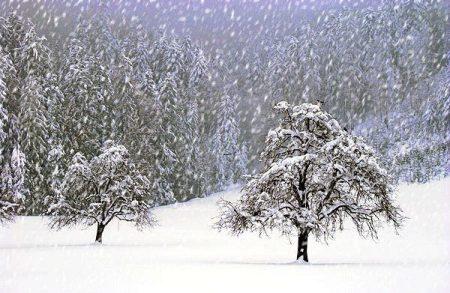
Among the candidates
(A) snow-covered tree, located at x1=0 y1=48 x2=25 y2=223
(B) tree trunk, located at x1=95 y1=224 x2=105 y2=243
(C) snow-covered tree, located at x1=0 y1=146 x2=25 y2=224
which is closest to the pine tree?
(A) snow-covered tree, located at x1=0 y1=48 x2=25 y2=223

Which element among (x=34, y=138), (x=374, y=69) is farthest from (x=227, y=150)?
(x=34, y=138)

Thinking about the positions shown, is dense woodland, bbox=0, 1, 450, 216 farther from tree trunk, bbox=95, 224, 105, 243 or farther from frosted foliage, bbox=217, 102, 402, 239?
frosted foliage, bbox=217, 102, 402, 239

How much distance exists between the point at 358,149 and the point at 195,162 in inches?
1705

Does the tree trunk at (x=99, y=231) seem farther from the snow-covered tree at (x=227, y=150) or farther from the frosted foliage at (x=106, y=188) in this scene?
the snow-covered tree at (x=227, y=150)

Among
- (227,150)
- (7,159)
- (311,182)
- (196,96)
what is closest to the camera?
(311,182)

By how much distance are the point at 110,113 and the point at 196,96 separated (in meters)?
13.9

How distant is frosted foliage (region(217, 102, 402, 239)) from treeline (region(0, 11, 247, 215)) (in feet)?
85.6

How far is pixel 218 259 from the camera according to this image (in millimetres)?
27578

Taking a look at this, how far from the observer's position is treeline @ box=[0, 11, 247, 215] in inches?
2120

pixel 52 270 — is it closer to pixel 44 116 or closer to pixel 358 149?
pixel 358 149

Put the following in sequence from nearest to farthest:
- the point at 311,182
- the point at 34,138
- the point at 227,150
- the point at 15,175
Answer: the point at 311,182
the point at 15,175
the point at 34,138
the point at 227,150

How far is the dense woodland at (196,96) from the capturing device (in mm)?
54062

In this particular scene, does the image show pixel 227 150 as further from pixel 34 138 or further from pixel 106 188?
pixel 106 188

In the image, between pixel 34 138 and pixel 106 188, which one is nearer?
pixel 106 188
